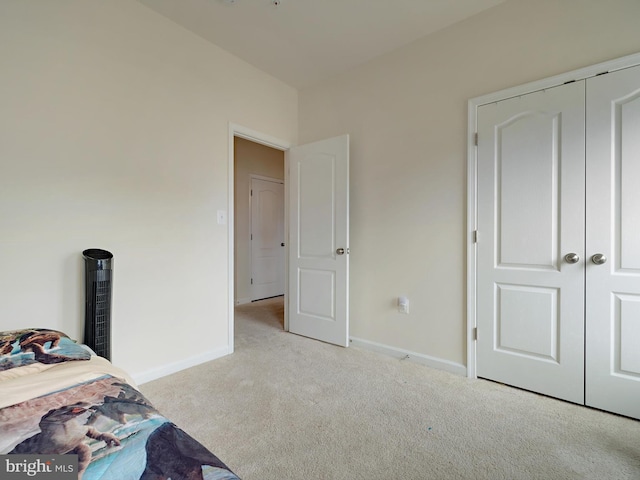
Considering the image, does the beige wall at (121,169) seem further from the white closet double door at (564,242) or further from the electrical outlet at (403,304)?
the white closet double door at (564,242)

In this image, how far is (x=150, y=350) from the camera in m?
2.25

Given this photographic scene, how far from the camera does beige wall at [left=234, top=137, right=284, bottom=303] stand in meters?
4.73

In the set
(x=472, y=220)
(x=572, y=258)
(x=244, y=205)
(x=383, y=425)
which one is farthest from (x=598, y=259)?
(x=244, y=205)

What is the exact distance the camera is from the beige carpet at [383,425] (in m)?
1.40

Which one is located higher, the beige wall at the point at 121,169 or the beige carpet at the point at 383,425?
the beige wall at the point at 121,169

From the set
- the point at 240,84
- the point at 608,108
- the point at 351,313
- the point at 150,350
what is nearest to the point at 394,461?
the point at 351,313

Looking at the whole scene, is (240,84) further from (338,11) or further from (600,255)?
(600,255)

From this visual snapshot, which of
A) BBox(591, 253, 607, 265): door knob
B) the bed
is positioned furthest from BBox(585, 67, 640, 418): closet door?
the bed

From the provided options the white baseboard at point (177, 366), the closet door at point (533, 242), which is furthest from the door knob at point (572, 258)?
the white baseboard at point (177, 366)

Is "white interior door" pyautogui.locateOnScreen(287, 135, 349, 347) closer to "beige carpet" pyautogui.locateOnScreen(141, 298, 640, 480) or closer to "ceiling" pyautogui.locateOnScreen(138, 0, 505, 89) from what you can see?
"beige carpet" pyautogui.locateOnScreen(141, 298, 640, 480)

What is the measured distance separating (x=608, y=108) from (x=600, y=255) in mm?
891

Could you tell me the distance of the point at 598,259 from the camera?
182 cm

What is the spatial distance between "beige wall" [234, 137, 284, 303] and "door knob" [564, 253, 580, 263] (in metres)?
4.07

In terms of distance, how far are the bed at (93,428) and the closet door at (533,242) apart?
2167 mm
